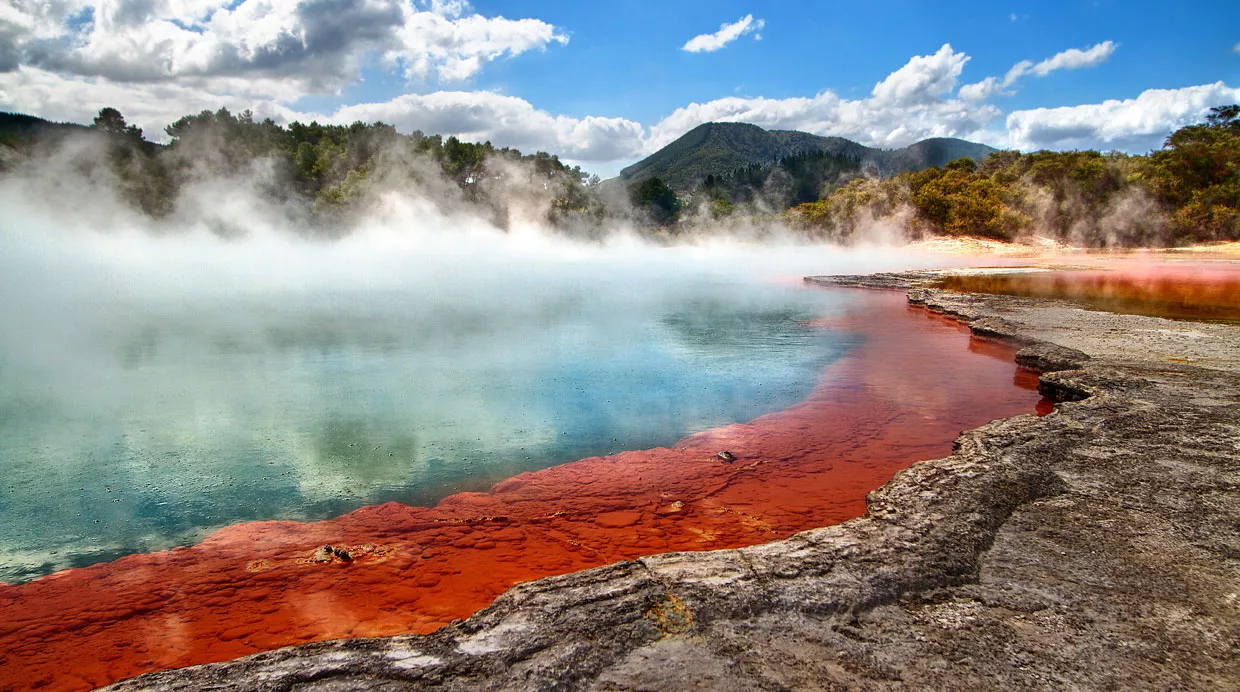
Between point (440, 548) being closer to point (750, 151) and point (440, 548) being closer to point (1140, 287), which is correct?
point (1140, 287)

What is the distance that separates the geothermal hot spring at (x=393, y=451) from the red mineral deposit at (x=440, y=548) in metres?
0.02

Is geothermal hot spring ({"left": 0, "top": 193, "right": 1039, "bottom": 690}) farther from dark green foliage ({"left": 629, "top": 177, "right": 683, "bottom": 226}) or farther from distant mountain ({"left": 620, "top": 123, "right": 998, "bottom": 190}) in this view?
distant mountain ({"left": 620, "top": 123, "right": 998, "bottom": 190})

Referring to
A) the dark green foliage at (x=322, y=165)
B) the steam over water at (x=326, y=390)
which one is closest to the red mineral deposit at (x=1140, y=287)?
the steam over water at (x=326, y=390)

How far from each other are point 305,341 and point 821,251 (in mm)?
42388

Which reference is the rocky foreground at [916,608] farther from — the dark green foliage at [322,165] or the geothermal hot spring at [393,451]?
the dark green foliage at [322,165]

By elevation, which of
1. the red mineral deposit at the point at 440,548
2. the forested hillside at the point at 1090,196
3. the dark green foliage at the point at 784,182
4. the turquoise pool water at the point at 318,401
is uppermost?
the dark green foliage at the point at 784,182

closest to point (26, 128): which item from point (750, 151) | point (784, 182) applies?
point (784, 182)

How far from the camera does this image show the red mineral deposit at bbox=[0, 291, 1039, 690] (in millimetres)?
3393

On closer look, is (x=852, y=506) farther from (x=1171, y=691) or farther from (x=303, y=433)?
(x=303, y=433)

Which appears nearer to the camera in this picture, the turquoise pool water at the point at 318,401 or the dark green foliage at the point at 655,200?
the turquoise pool water at the point at 318,401

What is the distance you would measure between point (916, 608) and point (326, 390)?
280 inches

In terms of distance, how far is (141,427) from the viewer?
6594 millimetres

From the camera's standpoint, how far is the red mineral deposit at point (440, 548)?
339 cm

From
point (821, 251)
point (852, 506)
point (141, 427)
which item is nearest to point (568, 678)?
point (852, 506)
